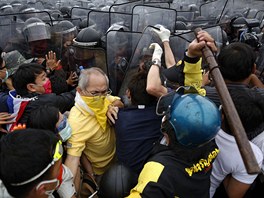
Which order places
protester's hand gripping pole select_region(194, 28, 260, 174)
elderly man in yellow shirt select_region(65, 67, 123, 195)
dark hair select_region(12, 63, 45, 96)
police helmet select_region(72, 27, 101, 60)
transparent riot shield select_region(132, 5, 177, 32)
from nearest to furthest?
protester's hand gripping pole select_region(194, 28, 260, 174)
elderly man in yellow shirt select_region(65, 67, 123, 195)
dark hair select_region(12, 63, 45, 96)
police helmet select_region(72, 27, 101, 60)
transparent riot shield select_region(132, 5, 177, 32)

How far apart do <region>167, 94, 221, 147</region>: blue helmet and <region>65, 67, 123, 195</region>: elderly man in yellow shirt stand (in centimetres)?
80

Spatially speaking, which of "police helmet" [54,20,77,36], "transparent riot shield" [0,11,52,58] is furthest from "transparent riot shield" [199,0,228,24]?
"transparent riot shield" [0,11,52,58]

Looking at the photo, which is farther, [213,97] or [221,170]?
[213,97]

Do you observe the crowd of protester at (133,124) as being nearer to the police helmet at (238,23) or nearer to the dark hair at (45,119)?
the dark hair at (45,119)

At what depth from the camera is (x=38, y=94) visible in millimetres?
2531

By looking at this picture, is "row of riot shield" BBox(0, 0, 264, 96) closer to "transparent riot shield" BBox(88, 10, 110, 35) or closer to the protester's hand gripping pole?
"transparent riot shield" BBox(88, 10, 110, 35)

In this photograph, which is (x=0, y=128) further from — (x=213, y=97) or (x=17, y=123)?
(x=213, y=97)

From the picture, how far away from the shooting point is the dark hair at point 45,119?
197 centimetres

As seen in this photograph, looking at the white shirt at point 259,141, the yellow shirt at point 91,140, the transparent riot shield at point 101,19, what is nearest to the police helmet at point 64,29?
the transparent riot shield at point 101,19

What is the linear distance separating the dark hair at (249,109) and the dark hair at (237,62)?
0.86ft

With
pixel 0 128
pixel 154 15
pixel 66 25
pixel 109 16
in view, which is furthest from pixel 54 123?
pixel 109 16

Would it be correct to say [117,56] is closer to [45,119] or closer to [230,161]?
[45,119]

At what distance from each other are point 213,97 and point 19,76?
158cm

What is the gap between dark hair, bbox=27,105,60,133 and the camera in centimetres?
197
